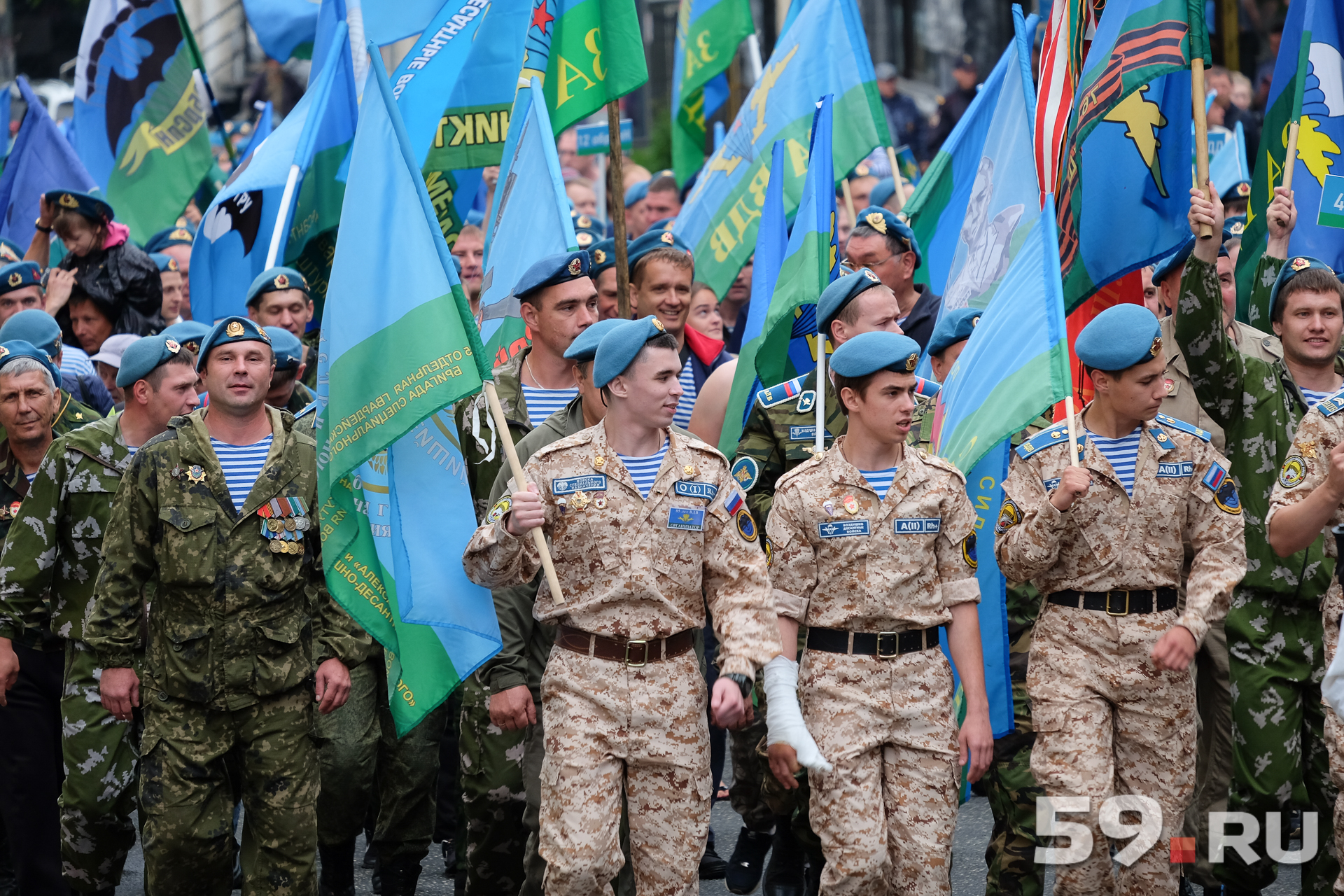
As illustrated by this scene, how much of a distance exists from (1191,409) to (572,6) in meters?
3.98

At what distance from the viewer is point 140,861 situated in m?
8.59

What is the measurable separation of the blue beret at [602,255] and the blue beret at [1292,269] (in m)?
3.22

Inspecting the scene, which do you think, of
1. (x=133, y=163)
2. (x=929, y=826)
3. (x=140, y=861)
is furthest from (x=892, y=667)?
(x=133, y=163)

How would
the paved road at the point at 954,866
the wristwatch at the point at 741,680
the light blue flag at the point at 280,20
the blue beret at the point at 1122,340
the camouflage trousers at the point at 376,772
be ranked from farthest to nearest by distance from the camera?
the light blue flag at the point at 280,20
the paved road at the point at 954,866
the camouflage trousers at the point at 376,772
the blue beret at the point at 1122,340
the wristwatch at the point at 741,680

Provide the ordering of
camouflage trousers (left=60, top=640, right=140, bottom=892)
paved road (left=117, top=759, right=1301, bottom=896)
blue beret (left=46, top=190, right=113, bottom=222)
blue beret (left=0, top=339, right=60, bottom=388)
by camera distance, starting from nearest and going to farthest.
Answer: camouflage trousers (left=60, top=640, right=140, bottom=892) → paved road (left=117, top=759, right=1301, bottom=896) → blue beret (left=0, top=339, right=60, bottom=388) → blue beret (left=46, top=190, right=113, bottom=222)

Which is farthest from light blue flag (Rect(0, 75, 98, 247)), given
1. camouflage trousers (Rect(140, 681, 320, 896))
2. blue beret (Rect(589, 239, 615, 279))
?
camouflage trousers (Rect(140, 681, 320, 896))

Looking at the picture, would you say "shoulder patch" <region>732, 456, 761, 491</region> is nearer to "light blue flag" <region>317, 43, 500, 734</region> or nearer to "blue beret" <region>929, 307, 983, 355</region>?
"blue beret" <region>929, 307, 983, 355</region>

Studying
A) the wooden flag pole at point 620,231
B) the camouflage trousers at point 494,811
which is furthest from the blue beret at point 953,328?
the camouflage trousers at point 494,811

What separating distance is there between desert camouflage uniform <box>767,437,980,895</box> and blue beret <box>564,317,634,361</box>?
0.90 metres

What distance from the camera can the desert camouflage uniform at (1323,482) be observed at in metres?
6.16

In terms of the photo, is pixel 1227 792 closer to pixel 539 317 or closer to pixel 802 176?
pixel 539 317

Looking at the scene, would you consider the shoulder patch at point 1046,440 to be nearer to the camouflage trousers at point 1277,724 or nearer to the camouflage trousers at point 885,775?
the camouflage trousers at point 885,775

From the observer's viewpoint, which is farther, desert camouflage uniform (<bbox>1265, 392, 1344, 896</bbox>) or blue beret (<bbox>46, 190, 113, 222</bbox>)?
blue beret (<bbox>46, 190, 113, 222</bbox>)

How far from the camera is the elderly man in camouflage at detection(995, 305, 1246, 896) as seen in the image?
243 inches
